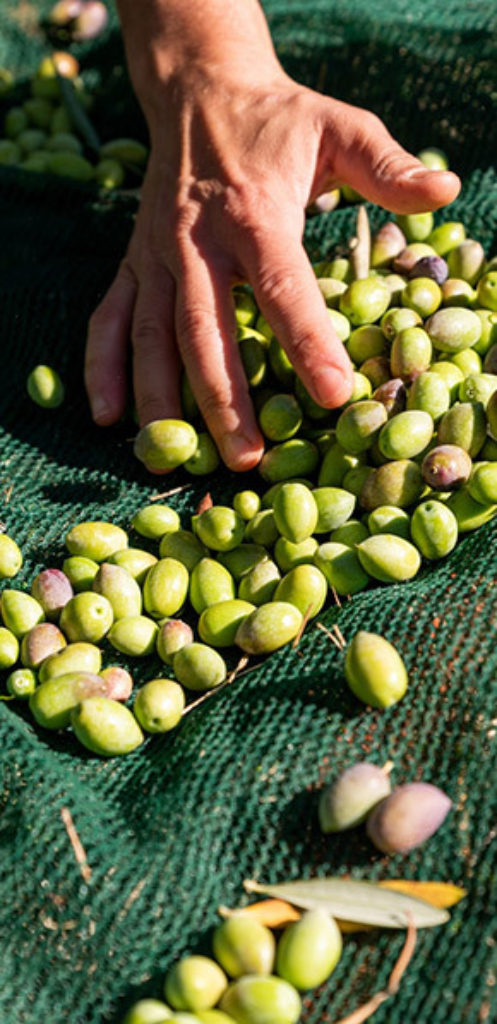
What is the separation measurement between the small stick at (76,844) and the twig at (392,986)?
42 centimetres

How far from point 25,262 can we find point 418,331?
1.13 metres

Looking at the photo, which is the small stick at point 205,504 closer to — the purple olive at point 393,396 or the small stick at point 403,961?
the purple olive at point 393,396

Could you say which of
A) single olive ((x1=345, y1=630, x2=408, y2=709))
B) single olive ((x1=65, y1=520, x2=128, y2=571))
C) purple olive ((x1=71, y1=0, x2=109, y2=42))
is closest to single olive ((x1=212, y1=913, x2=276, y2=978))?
single olive ((x1=345, y1=630, x2=408, y2=709))

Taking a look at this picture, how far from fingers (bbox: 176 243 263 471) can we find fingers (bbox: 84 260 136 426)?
0.21m

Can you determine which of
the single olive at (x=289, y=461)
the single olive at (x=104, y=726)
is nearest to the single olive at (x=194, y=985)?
the single olive at (x=104, y=726)

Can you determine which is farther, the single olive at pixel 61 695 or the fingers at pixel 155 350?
the fingers at pixel 155 350

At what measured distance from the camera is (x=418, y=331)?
2143 mm

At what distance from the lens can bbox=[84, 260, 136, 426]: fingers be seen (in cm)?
238

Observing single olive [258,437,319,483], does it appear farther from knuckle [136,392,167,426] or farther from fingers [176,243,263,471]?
knuckle [136,392,167,426]

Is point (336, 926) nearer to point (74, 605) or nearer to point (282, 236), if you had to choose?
point (74, 605)

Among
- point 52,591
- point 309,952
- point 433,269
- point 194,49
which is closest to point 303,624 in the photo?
point 52,591

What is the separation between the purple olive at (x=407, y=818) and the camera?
1437 millimetres

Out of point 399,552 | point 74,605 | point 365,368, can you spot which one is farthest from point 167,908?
point 365,368

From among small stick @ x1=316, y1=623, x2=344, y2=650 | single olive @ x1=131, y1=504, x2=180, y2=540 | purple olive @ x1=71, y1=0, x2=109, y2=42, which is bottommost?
single olive @ x1=131, y1=504, x2=180, y2=540
